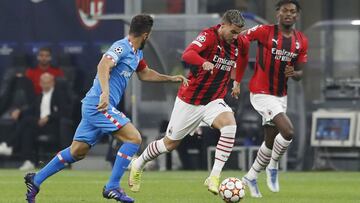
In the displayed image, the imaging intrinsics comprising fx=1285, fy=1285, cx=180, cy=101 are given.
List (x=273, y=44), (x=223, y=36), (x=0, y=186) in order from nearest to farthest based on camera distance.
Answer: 1. (x=223, y=36)
2. (x=273, y=44)
3. (x=0, y=186)

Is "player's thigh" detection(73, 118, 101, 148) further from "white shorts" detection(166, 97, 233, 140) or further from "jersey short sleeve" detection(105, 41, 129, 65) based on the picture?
"white shorts" detection(166, 97, 233, 140)

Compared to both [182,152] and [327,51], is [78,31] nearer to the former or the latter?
[182,152]

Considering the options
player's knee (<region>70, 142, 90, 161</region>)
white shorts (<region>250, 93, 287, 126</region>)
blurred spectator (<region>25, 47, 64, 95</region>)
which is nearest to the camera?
player's knee (<region>70, 142, 90, 161</region>)

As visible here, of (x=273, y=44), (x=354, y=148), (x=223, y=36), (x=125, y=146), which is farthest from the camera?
(x=354, y=148)

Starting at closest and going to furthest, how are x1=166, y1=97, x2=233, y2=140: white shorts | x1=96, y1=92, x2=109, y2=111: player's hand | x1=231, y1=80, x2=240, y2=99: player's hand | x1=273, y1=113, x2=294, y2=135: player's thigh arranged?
x1=96, y1=92, x2=109, y2=111: player's hand, x1=166, y1=97, x2=233, y2=140: white shorts, x1=231, y1=80, x2=240, y2=99: player's hand, x1=273, y1=113, x2=294, y2=135: player's thigh

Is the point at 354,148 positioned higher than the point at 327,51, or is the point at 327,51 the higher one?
the point at 327,51

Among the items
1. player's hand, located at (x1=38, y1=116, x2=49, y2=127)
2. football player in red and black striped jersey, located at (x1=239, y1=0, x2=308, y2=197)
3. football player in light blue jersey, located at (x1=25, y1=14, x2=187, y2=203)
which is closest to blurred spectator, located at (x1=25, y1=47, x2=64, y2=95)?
player's hand, located at (x1=38, y1=116, x2=49, y2=127)

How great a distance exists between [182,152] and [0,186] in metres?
6.15

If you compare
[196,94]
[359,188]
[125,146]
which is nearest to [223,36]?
[196,94]

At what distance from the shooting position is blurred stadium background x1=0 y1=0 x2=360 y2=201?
2194 centimetres

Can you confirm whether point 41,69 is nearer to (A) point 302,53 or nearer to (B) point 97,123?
(A) point 302,53

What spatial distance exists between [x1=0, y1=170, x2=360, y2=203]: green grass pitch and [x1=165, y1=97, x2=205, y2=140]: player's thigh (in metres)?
0.72

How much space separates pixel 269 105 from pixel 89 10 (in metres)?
8.41

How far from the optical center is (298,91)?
22188 millimetres
